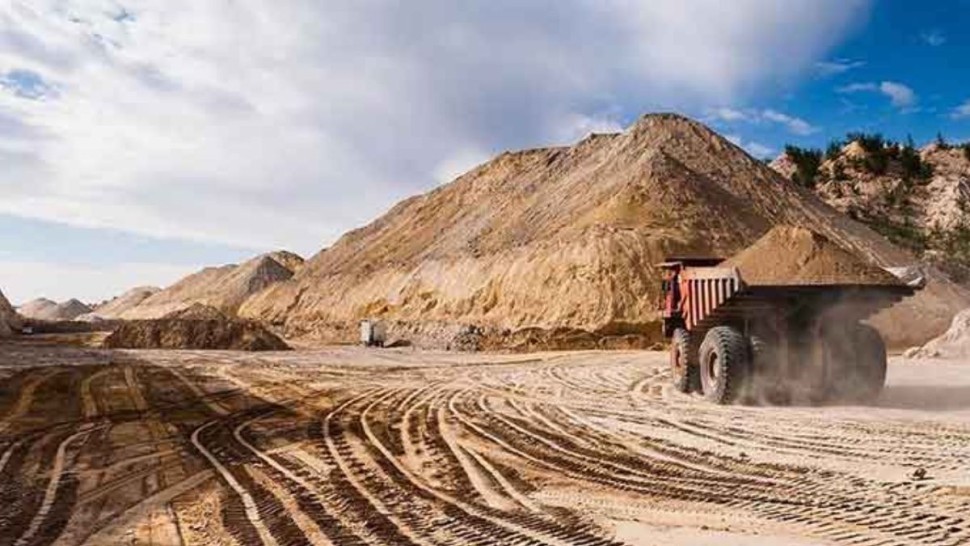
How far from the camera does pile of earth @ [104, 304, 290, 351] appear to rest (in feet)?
116

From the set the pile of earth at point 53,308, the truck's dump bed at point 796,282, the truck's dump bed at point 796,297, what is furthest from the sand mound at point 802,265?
the pile of earth at point 53,308

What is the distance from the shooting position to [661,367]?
21.6 meters

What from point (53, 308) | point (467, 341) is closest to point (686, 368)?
point (467, 341)

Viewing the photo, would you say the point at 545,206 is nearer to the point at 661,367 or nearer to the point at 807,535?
the point at 661,367

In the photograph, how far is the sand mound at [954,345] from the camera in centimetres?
2200

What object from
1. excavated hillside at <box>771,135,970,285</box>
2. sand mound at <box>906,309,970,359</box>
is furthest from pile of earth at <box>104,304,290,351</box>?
excavated hillside at <box>771,135,970,285</box>

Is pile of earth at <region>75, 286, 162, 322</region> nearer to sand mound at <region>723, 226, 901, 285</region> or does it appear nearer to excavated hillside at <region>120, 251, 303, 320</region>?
excavated hillside at <region>120, 251, 303, 320</region>

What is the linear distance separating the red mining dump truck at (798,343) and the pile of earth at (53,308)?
165 metres

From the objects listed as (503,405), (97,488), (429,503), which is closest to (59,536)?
(97,488)

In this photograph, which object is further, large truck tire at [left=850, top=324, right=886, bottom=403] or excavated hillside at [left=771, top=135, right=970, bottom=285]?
excavated hillside at [left=771, top=135, right=970, bottom=285]

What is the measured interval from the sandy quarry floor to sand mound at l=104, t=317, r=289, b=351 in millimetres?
19903

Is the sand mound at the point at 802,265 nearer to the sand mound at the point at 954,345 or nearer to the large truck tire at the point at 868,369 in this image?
the large truck tire at the point at 868,369

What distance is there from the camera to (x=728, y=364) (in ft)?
42.6

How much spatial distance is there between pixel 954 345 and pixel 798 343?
11.9 m
